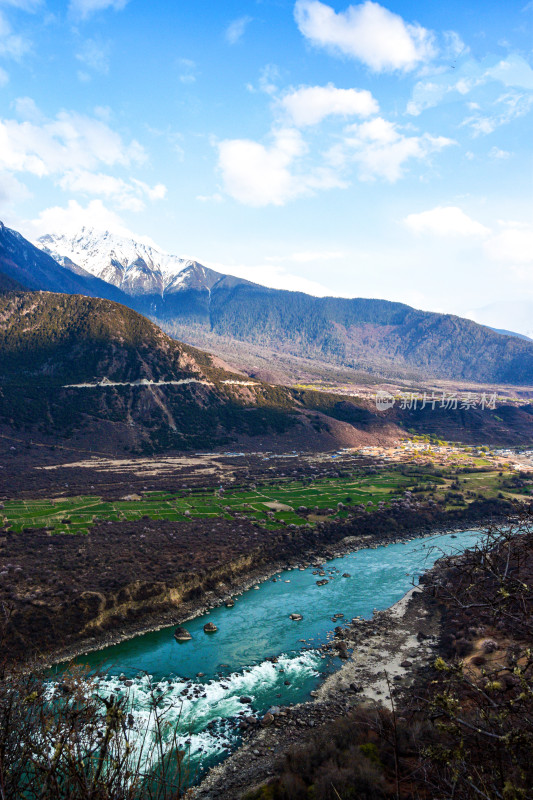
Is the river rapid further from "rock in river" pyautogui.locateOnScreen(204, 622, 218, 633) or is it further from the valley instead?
"rock in river" pyautogui.locateOnScreen(204, 622, 218, 633)

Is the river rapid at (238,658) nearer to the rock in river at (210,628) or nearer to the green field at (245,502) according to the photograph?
the rock in river at (210,628)

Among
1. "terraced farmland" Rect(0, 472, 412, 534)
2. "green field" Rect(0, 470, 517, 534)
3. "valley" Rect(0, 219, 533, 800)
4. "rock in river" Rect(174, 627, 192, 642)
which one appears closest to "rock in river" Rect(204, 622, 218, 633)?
"valley" Rect(0, 219, 533, 800)

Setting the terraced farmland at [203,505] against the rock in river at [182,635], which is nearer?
the rock in river at [182,635]

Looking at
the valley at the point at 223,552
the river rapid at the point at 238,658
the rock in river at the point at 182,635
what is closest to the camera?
the valley at the point at 223,552

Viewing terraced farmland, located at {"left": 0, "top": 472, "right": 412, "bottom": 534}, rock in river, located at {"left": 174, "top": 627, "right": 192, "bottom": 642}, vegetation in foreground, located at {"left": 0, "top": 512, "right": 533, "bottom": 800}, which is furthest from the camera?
terraced farmland, located at {"left": 0, "top": 472, "right": 412, "bottom": 534}

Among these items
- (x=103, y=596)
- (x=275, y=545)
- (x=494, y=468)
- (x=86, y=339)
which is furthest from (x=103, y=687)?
(x=86, y=339)

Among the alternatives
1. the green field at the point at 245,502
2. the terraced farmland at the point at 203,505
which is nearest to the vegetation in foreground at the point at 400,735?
the terraced farmland at the point at 203,505

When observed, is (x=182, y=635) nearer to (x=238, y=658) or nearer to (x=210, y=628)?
(x=210, y=628)
